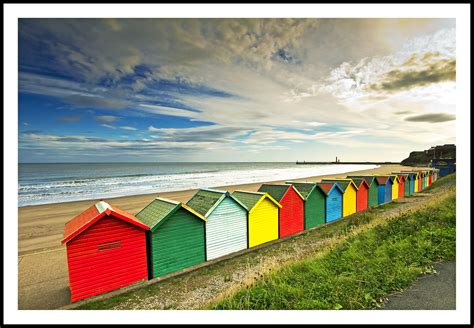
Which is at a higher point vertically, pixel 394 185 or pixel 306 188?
pixel 306 188

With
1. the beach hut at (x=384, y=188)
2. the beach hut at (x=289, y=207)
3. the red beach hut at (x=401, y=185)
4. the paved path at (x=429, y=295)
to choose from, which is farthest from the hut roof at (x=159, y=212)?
the red beach hut at (x=401, y=185)

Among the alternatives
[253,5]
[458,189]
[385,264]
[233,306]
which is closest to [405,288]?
[385,264]

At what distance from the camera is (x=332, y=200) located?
1359cm

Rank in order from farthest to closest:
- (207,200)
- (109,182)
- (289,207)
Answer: (109,182) → (289,207) → (207,200)

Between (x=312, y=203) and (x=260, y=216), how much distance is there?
157 inches

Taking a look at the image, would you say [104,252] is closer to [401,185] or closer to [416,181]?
[401,185]

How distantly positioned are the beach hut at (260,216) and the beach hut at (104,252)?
439cm

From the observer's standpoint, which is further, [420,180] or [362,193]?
[420,180]

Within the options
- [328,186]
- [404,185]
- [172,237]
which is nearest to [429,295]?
[172,237]

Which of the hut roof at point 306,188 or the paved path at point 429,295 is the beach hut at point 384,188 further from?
the paved path at point 429,295

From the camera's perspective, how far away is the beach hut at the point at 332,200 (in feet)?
43.3

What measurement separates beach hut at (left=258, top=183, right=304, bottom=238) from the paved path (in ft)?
20.2

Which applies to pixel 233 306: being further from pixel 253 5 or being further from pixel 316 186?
pixel 316 186

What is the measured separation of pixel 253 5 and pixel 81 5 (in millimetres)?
3875
